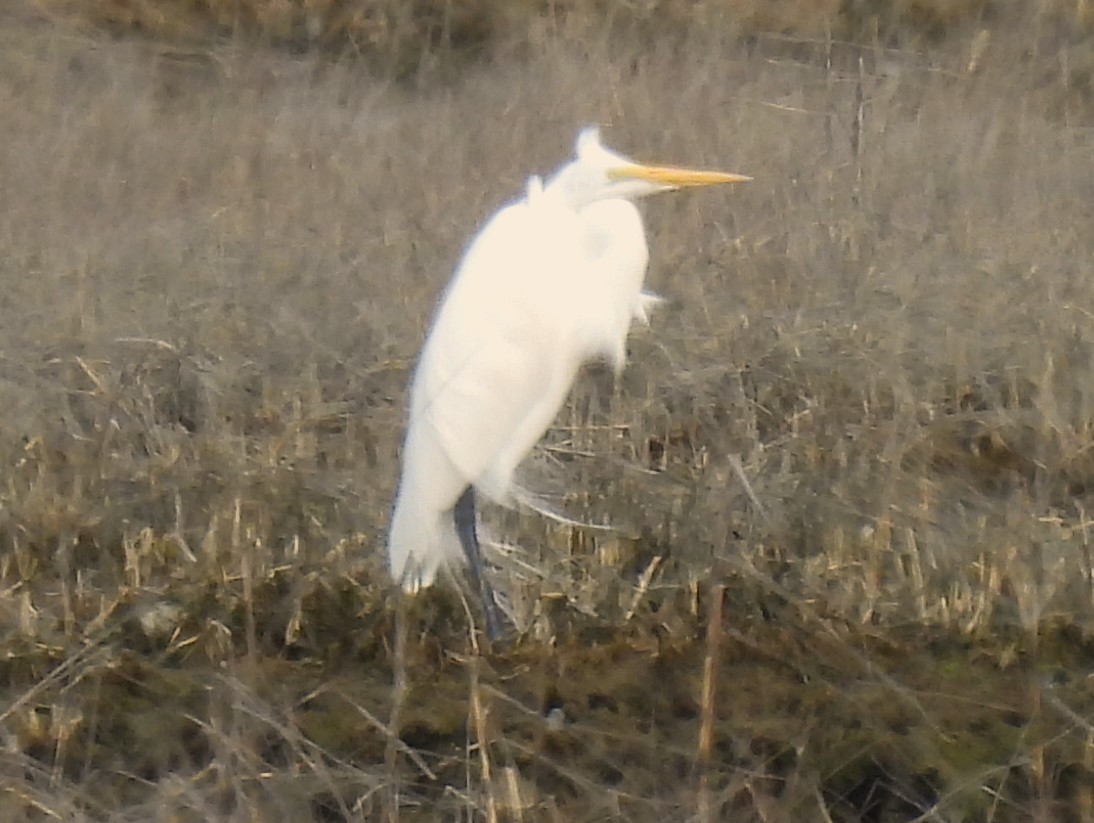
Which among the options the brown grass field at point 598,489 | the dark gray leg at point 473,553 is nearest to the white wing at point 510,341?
the dark gray leg at point 473,553

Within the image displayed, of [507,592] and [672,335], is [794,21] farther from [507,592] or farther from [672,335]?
[507,592]

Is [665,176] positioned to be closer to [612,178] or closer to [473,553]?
[612,178]

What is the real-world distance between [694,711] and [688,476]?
641 mm

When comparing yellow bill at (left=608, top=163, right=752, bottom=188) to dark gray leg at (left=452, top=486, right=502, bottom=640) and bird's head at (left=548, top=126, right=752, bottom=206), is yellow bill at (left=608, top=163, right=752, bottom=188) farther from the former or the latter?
dark gray leg at (left=452, top=486, right=502, bottom=640)

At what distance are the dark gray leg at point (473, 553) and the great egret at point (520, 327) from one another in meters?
0.02

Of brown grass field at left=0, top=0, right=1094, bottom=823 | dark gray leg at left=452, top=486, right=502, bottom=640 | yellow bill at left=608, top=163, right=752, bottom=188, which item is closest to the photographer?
brown grass field at left=0, top=0, right=1094, bottom=823

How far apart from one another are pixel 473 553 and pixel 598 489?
0.38 m

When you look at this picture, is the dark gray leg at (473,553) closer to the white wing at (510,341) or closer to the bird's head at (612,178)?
the white wing at (510,341)

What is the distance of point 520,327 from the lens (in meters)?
2.20

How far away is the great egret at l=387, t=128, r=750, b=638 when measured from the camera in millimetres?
2186

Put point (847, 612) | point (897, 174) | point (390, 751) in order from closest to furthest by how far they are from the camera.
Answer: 1. point (390, 751)
2. point (847, 612)
3. point (897, 174)

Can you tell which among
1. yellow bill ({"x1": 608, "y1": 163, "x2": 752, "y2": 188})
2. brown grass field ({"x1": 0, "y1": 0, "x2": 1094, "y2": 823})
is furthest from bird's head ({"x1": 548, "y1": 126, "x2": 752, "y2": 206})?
brown grass field ({"x1": 0, "y1": 0, "x2": 1094, "y2": 823})

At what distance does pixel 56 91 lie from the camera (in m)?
5.65

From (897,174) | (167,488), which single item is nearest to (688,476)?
(167,488)
